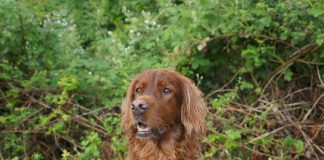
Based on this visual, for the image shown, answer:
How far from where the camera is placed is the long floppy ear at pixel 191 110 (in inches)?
202

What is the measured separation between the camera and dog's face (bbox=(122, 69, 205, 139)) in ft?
16.2

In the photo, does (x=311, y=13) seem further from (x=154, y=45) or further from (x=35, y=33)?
(x=35, y=33)

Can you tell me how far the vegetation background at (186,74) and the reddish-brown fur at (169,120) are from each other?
1.45 metres

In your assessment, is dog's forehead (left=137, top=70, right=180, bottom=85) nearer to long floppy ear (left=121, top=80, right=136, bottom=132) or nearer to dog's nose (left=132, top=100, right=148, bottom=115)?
long floppy ear (left=121, top=80, right=136, bottom=132)

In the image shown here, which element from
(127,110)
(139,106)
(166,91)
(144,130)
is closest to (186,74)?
(127,110)

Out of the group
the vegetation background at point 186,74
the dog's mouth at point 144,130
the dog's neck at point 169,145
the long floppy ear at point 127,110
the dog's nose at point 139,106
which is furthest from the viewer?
the vegetation background at point 186,74

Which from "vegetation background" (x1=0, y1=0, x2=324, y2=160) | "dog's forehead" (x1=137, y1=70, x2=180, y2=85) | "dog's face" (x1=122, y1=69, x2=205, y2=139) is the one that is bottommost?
"vegetation background" (x1=0, y1=0, x2=324, y2=160)

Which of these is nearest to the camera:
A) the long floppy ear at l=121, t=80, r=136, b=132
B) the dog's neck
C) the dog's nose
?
the dog's nose

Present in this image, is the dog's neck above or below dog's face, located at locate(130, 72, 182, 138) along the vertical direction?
below

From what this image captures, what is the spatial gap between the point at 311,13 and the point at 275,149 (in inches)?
56.4

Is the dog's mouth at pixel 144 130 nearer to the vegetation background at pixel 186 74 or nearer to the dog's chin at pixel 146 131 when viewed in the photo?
the dog's chin at pixel 146 131

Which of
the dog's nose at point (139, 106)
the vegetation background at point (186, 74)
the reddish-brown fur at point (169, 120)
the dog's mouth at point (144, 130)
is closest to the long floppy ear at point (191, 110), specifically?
the reddish-brown fur at point (169, 120)

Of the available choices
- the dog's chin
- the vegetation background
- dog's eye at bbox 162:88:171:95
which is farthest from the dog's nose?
the vegetation background

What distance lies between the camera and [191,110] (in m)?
5.17
